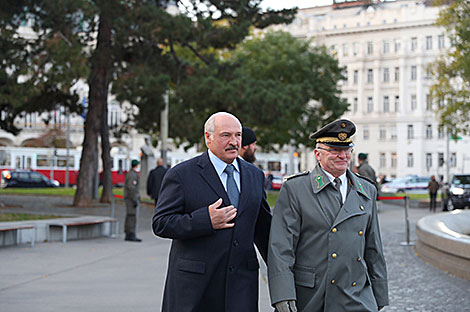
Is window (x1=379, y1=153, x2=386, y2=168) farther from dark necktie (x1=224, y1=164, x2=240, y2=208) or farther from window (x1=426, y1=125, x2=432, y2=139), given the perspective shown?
dark necktie (x1=224, y1=164, x2=240, y2=208)

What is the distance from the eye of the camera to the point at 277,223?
5.21 m

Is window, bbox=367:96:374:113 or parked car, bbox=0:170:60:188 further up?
window, bbox=367:96:374:113

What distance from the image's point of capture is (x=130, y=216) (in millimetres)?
20031

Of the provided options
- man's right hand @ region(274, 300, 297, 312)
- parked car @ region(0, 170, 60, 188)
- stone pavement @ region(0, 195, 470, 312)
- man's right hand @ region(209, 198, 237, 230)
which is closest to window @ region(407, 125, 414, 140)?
parked car @ region(0, 170, 60, 188)

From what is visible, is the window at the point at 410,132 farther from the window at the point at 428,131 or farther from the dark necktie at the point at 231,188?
the dark necktie at the point at 231,188

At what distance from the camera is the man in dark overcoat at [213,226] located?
17.1ft

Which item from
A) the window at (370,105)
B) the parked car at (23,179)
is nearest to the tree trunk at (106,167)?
the parked car at (23,179)

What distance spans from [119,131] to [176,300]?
34481mm

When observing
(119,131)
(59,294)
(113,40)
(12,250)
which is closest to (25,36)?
(113,40)

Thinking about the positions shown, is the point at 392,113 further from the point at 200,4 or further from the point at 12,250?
the point at 12,250

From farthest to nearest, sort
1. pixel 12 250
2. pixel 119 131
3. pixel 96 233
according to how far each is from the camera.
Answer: pixel 119 131 → pixel 96 233 → pixel 12 250

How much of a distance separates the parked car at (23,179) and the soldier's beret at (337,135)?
62.1 metres

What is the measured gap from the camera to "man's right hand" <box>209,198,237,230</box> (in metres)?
5.16

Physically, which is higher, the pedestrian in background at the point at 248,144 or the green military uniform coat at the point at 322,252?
the pedestrian in background at the point at 248,144
